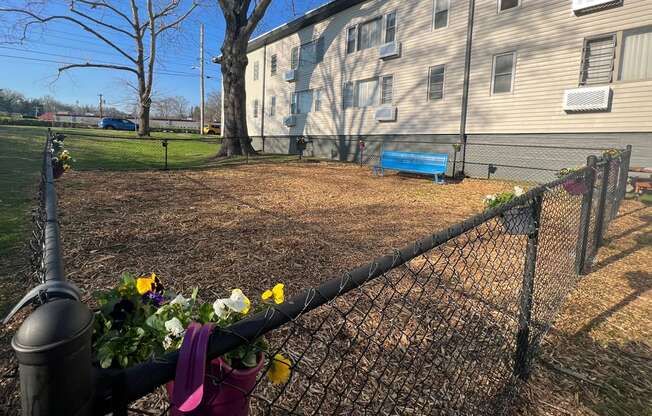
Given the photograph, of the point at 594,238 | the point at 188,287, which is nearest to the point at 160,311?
the point at 188,287

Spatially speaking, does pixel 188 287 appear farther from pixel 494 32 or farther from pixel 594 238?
pixel 494 32

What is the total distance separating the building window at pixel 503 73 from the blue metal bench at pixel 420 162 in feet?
12.8

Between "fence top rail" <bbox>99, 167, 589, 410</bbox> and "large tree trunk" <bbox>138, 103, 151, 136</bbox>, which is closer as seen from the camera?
"fence top rail" <bbox>99, 167, 589, 410</bbox>

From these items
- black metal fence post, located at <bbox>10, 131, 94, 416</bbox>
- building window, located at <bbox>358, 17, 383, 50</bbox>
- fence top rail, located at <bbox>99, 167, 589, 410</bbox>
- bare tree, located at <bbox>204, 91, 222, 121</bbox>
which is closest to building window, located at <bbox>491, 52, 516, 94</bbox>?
building window, located at <bbox>358, 17, 383, 50</bbox>

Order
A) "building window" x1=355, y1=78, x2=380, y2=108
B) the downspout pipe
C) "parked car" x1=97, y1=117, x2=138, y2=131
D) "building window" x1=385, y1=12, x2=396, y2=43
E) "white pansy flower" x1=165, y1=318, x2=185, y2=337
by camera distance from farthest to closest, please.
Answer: "parked car" x1=97, y1=117, x2=138, y2=131 < "building window" x1=355, y1=78, x2=380, y2=108 < "building window" x1=385, y1=12, x2=396, y2=43 < the downspout pipe < "white pansy flower" x1=165, y1=318, x2=185, y2=337

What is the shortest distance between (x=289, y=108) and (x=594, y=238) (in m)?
21.5

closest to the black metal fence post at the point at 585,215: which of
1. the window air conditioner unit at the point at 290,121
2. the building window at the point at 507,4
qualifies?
the building window at the point at 507,4

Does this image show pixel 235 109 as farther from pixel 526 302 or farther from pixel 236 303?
pixel 236 303

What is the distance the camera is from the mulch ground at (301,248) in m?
2.77

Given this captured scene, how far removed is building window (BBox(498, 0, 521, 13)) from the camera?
42.0 feet

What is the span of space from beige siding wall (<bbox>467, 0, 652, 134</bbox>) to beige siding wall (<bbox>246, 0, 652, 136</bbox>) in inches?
1.1

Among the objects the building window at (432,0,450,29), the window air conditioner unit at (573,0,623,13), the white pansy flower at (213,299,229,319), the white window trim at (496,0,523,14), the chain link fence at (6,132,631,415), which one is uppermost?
the building window at (432,0,450,29)

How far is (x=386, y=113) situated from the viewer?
17.4 meters

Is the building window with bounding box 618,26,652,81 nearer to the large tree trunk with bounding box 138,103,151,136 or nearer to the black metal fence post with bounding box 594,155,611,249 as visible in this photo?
the black metal fence post with bounding box 594,155,611,249
